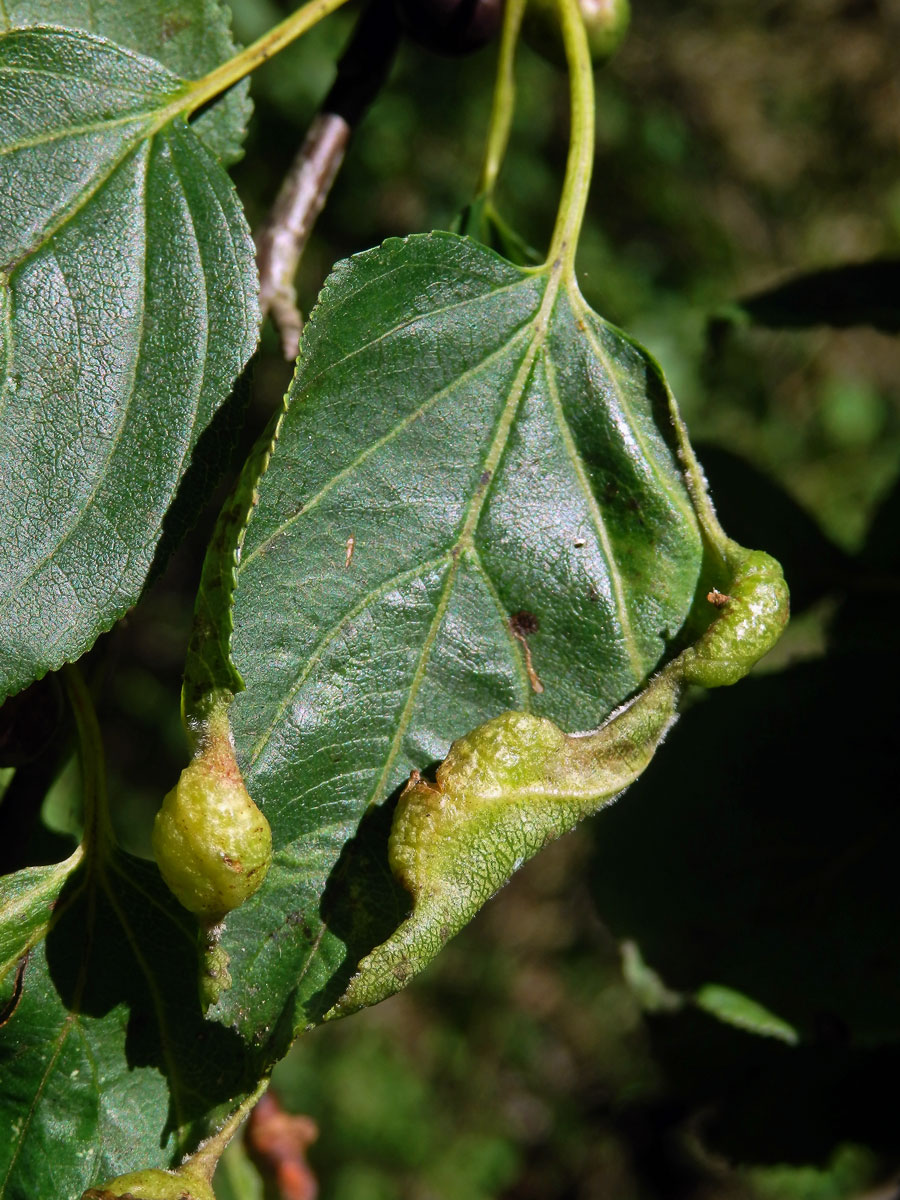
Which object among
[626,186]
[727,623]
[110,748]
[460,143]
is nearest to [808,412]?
[626,186]

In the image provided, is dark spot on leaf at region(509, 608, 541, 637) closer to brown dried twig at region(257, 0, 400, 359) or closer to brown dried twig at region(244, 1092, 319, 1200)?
brown dried twig at region(257, 0, 400, 359)

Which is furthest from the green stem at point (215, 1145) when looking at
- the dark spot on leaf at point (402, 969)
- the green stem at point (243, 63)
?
the green stem at point (243, 63)

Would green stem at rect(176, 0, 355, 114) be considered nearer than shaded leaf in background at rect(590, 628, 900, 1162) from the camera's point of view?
Yes

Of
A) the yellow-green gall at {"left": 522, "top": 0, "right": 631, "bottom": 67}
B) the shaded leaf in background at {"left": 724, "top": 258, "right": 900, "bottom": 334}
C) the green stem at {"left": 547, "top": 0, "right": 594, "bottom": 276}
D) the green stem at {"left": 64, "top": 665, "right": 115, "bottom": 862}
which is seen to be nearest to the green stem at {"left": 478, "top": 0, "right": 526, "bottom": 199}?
the yellow-green gall at {"left": 522, "top": 0, "right": 631, "bottom": 67}

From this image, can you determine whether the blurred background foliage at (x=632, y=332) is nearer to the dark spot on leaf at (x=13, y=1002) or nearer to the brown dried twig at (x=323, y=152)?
the brown dried twig at (x=323, y=152)

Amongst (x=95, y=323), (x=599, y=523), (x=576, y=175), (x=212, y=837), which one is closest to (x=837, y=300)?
(x=576, y=175)

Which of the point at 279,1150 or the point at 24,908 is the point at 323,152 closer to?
the point at 24,908
